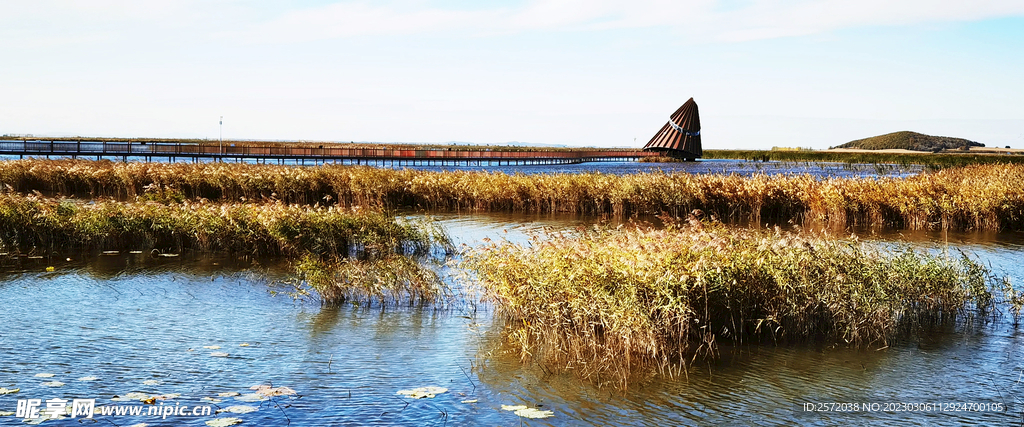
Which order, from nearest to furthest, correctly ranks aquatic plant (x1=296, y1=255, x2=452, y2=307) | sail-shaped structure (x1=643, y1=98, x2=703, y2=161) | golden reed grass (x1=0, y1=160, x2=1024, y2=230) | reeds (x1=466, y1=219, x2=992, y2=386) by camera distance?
reeds (x1=466, y1=219, x2=992, y2=386) < aquatic plant (x1=296, y1=255, x2=452, y2=307) < golden reed grass (x1=0, y1=160, x2=1024, y2=230) < sail-shaped structure (x1=643, y1=98, x2=703, y2=161)

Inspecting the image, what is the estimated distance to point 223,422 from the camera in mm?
7191

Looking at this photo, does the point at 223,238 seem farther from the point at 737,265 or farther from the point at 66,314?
the point at 737,265

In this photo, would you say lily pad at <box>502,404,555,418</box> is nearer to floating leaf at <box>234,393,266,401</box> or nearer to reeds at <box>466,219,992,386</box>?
reeds at <box>466,219,992,386</box>

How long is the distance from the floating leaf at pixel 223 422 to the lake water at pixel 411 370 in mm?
101

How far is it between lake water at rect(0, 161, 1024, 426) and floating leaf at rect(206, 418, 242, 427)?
0.10 m

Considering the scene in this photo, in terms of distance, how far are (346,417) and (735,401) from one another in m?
3.73

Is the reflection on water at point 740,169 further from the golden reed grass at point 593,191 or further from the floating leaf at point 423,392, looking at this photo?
the floating leaf at point 423,392

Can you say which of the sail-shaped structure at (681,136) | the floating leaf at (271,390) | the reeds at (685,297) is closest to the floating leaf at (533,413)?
the reeds at (685,297)

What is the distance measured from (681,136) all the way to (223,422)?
99.7m

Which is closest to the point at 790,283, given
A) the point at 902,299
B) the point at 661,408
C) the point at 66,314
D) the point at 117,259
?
the point at 902,299

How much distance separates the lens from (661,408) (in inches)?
311

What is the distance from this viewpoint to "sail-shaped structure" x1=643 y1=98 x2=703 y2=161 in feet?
340

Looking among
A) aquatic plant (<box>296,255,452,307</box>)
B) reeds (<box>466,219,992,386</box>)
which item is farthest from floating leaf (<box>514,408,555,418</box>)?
aquatic plant (<box>296,255,452,307</box>)

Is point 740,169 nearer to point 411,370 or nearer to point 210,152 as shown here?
point 210,152
